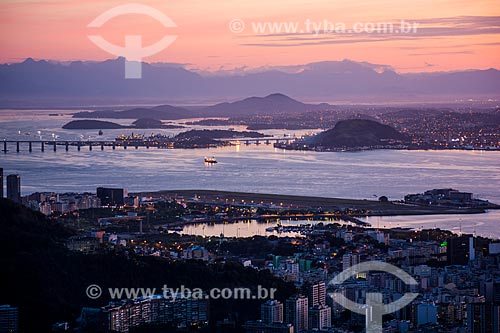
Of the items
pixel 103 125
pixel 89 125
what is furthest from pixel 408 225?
pixel 103 125

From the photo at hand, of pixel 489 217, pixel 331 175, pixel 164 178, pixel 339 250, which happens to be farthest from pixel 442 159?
pixel 339 250

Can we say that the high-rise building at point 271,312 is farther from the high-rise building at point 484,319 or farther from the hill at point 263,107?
the hill at point 263,107

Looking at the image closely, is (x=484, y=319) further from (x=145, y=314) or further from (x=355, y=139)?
(x=355, y=139)

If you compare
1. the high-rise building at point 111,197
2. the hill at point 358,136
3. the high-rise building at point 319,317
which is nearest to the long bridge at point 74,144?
the hill at point 358,136

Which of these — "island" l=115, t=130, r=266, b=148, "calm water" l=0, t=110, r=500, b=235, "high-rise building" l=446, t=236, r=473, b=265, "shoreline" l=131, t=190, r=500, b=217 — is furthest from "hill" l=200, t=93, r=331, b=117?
"high-rise building" l=446, t=236, r=473, b=265

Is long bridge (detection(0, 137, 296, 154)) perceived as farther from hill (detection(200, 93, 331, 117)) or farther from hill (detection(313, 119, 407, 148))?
hill (detection(200, 93, 331, 117))

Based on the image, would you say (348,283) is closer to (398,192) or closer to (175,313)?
(175,313)
